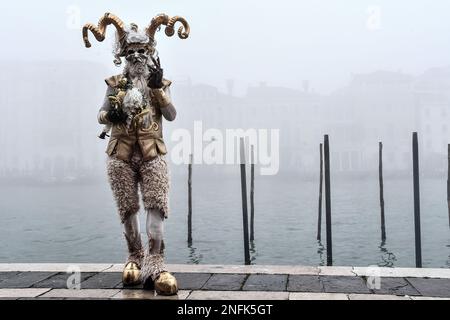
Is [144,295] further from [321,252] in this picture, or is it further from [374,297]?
[321,252]

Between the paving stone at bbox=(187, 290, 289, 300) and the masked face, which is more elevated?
the masked face

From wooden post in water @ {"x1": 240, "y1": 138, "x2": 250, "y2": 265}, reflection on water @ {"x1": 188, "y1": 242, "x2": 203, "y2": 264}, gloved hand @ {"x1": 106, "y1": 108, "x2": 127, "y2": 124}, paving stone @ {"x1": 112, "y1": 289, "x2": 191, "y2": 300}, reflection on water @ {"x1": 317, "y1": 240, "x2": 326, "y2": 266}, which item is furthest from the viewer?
reflection on water @ {"x1": 188, "y1": 242, "x2": 203, "y2": 264}

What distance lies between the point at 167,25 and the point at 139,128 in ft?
3.46

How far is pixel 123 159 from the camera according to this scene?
4.70m

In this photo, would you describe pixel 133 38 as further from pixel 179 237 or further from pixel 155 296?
pixel 179 237

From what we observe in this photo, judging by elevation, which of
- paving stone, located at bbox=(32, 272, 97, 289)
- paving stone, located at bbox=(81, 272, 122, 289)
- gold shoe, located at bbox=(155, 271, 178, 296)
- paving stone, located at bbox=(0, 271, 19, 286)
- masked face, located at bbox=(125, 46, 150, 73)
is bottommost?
paving stone, located at bbox=(0, 271, 19, 286)

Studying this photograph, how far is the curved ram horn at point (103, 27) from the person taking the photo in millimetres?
4641

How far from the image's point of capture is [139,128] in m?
4.64

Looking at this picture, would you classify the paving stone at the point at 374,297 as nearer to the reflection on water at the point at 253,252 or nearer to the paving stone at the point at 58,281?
the paving stone at the point at 58,281

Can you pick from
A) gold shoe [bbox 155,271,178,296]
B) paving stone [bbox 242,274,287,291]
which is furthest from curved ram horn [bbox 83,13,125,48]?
paving stone [bbox 242,274,287,291]

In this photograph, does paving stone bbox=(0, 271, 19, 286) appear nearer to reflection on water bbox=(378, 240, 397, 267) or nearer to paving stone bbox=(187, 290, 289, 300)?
paving stone bbox=(187, 290, 289, 300)

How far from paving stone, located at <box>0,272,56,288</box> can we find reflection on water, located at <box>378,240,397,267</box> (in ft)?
34.4

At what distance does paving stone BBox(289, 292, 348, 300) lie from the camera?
403 centimetres
